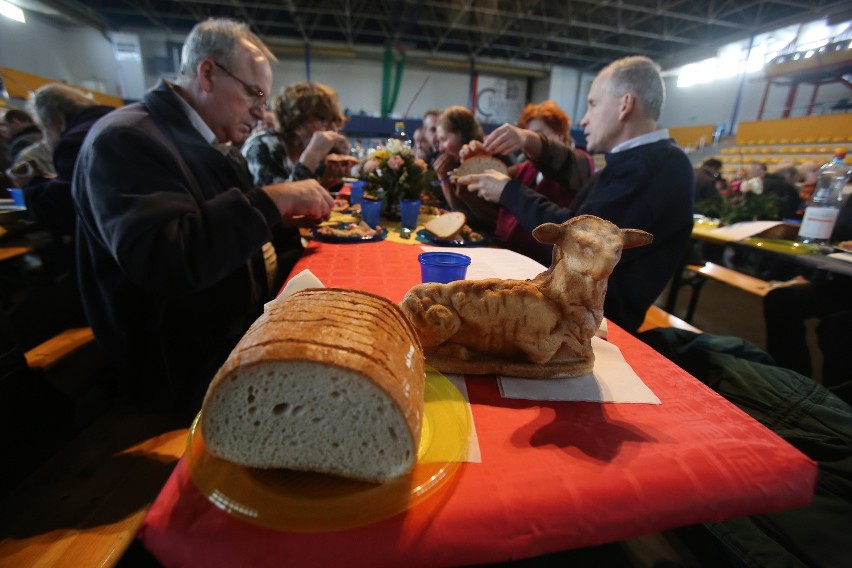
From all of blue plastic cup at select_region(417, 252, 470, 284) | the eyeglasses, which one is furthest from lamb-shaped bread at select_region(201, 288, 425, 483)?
the eyeglasses

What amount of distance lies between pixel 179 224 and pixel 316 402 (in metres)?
1.09

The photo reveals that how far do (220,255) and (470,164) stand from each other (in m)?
1.59

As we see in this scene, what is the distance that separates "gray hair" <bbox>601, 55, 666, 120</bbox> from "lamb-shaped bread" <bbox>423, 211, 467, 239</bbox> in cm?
105

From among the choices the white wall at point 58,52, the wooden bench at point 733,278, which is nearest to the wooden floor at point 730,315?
the wooden bench at point 733,278

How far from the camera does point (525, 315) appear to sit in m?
0.90

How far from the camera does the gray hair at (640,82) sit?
1.99m

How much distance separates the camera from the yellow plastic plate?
21.0 inches

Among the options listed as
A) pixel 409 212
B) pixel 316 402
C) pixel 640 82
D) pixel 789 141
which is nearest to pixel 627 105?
pixel 640 82

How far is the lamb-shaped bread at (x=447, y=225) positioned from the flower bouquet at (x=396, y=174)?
56 centimetres

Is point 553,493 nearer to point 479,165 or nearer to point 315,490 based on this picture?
point 315,490

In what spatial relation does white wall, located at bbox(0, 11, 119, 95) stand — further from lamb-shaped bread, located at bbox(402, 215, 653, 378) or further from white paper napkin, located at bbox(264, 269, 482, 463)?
lamb-shaped bread, located at bbox(402, 215, 653, 378)

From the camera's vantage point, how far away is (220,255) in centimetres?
139

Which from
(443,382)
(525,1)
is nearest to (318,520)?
(443,382)

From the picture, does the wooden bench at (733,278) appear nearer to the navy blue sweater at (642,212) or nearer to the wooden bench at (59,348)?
the navy blue sweater at (642,212)
